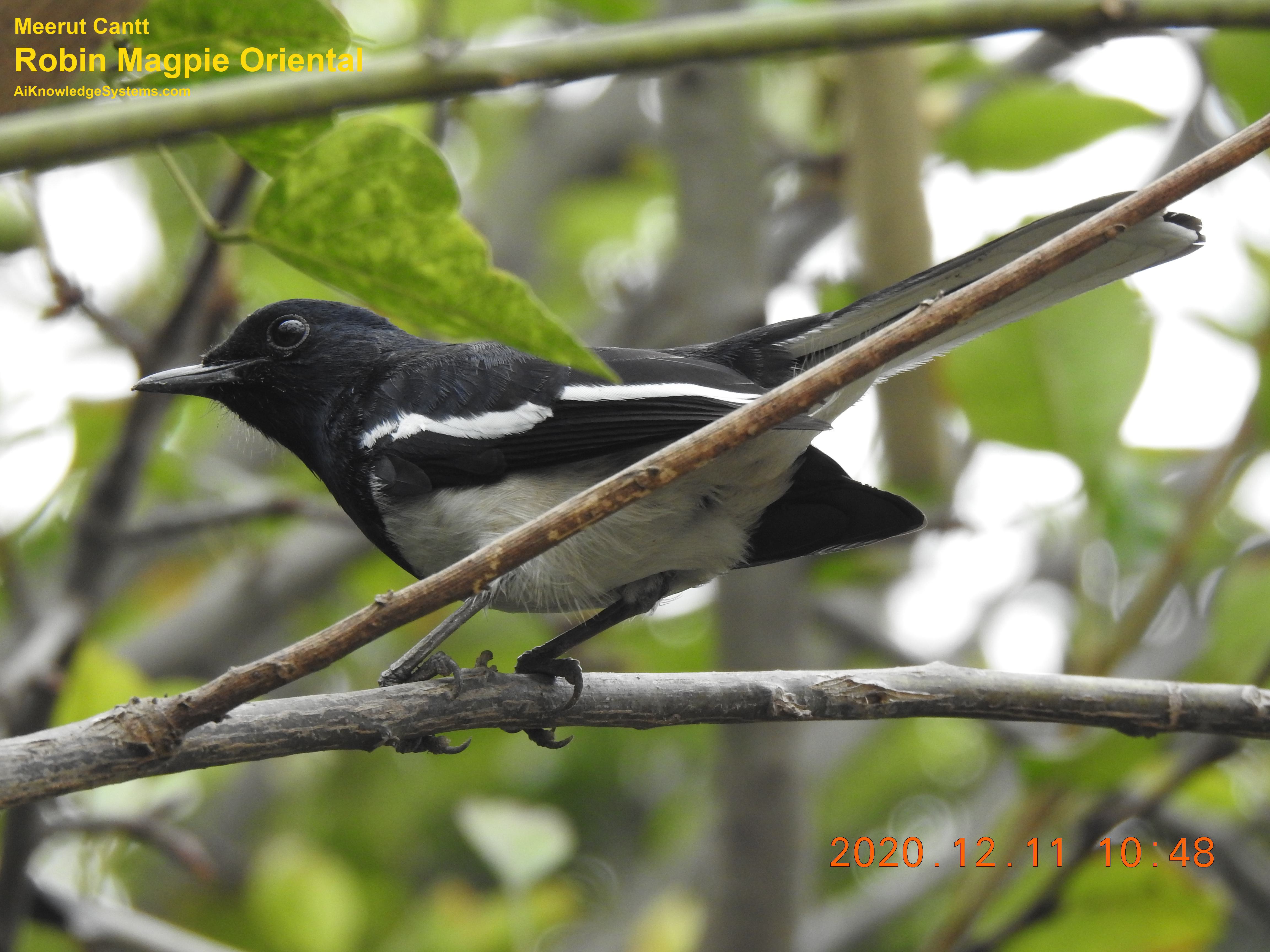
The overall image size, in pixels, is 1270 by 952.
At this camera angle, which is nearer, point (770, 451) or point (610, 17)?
point (770, 451)

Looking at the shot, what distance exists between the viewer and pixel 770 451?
98.3 inches

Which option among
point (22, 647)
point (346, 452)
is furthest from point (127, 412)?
point (22, 647)

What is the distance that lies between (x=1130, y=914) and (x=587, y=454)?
1.76m

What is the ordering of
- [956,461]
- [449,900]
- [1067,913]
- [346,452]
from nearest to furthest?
1. [346,452]
2. [1067,913]
3. [449,900]
4. [956,461]

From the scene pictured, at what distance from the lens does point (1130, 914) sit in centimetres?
293

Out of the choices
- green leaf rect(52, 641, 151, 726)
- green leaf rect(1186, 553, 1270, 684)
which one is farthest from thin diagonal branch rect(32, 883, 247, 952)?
green leaf rect(1186, 553, 1270, 684)

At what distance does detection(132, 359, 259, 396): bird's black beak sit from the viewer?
2.57m

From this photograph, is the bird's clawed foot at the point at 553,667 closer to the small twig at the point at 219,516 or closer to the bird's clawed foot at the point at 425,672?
the bird's clawed foot at the point at 425,672

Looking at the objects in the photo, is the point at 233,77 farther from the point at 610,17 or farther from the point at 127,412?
the point at 127,412

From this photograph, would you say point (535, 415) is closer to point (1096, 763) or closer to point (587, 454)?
point (587, 454)

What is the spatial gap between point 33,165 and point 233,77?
1.90ft

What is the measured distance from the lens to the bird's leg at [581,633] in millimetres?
2154

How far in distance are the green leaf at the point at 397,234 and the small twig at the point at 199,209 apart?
1.1 inches

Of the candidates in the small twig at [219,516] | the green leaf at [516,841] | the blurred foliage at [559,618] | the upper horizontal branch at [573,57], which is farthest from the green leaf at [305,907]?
the upper horizontal branch at [573,57]
